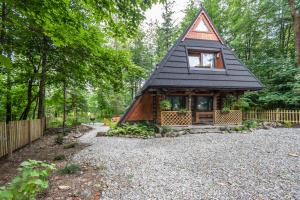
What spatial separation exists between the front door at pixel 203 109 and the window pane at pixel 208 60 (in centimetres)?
218

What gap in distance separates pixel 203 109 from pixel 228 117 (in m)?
1.80

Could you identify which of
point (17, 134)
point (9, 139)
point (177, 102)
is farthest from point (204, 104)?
point (9, 139)

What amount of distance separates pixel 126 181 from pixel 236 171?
8.61 ft

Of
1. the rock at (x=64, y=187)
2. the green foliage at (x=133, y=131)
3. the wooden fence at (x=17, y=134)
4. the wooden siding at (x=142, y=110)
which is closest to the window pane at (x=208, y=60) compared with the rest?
the wooden siding at (x=142, y=110)

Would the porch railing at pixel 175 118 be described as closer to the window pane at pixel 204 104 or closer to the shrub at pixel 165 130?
the shrub at pixel 165 130

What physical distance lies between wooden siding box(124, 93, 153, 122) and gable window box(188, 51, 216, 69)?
12.2 ft

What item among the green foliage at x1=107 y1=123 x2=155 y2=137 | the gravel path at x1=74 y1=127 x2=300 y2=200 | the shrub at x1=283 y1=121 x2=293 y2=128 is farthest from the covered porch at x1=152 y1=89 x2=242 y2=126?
the gravel path at x1=74 y1=127 x2=300 y2=200

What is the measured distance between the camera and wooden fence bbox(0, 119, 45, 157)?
6512 mm

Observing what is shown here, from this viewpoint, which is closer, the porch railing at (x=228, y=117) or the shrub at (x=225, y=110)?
the shrub at (x=225, y=110)

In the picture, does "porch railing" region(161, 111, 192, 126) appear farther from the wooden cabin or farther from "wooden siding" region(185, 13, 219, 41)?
"wooden siding" region(185, 13, 219, 41)

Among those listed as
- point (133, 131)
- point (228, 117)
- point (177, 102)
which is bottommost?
point (133, 131)

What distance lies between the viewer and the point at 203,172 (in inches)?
181

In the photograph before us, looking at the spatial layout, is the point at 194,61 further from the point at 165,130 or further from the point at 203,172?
the point at 203,172

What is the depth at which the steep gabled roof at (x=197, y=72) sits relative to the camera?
36.0 ft
